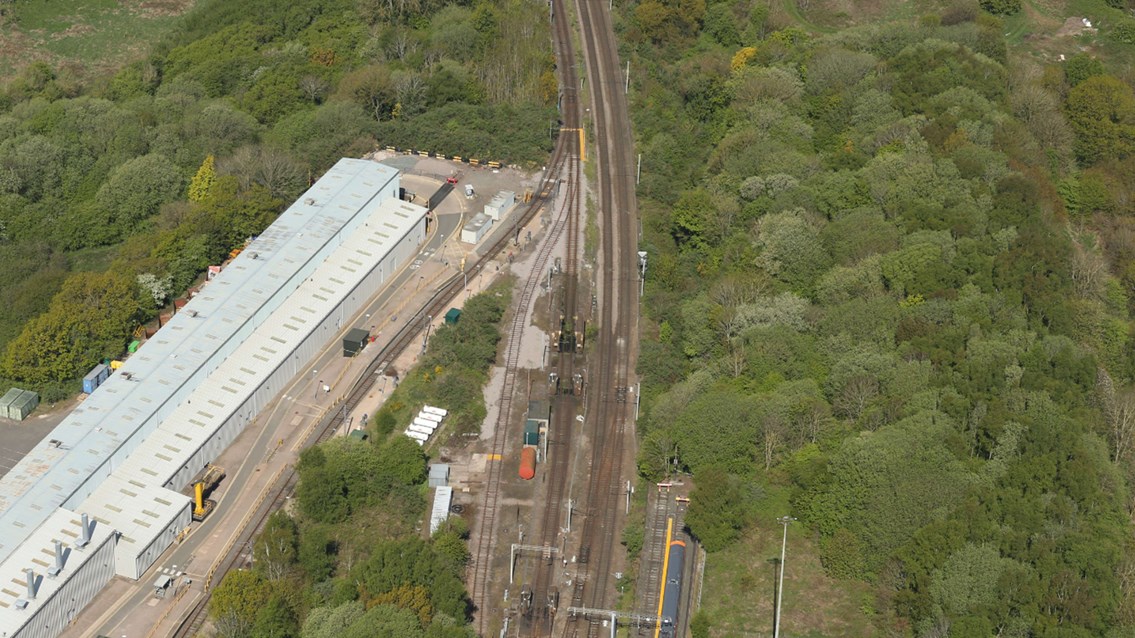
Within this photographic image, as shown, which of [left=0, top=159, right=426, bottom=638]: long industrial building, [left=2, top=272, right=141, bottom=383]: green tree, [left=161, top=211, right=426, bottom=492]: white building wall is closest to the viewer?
[left=0, top=159, right=426, bottom=638]: long industrial building

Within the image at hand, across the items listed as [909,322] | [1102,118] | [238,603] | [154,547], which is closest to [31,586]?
[154,547]

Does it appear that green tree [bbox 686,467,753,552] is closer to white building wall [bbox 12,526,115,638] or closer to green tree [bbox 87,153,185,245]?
white building wall [bbox 12,526,115,638]

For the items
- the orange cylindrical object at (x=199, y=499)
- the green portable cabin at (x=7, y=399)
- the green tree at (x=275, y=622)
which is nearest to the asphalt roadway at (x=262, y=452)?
the orange cylindrical object at (x=199, y=499)

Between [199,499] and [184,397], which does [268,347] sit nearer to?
[184,397]

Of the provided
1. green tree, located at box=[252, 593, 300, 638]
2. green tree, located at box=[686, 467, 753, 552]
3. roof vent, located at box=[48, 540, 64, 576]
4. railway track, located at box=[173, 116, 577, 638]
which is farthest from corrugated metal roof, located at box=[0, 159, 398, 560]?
green tree, located at box=[686, 467, 753, 552]

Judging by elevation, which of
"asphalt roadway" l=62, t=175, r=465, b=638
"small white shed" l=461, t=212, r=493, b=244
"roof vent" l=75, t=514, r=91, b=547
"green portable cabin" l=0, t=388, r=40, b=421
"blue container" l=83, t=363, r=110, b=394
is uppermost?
"small white shed" l=461, t=212, r=493, b=244

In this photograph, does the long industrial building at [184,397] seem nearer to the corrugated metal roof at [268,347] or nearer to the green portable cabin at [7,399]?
the corrugated metal roof at [268,347]
